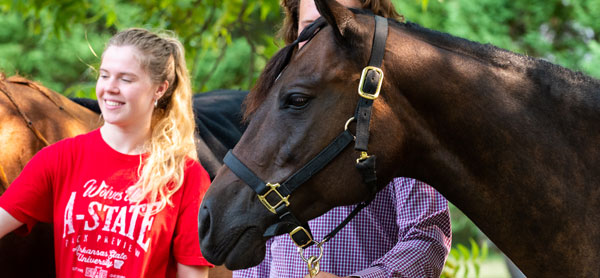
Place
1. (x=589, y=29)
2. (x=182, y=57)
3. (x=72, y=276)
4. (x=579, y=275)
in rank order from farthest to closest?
1. (x=589, y=29)
2. (x=182, y=57)
3. (x=72, y=276)
4. (x=579, y=275)

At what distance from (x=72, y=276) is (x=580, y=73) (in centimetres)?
179

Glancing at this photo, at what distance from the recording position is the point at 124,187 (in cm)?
230

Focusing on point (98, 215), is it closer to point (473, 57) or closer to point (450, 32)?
point (473, 57)

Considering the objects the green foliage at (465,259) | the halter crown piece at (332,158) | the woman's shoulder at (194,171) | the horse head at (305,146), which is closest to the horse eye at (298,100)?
the horse head at (305,146)

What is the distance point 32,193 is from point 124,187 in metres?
0.31

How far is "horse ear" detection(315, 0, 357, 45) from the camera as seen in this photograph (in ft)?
5.67

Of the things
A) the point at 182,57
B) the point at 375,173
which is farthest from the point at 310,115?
the point at 182,57

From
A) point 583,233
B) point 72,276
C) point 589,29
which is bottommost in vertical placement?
point 589,29

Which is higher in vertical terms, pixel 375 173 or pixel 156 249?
pixel 375 173

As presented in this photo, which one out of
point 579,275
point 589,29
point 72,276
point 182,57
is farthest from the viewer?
point 589,29

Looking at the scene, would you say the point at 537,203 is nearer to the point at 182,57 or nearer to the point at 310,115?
the point at 310,115

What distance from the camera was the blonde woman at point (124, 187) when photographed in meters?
2.22

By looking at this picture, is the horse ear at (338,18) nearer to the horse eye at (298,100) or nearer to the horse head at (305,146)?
the horse head at (305,146)

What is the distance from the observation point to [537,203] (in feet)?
5.83
